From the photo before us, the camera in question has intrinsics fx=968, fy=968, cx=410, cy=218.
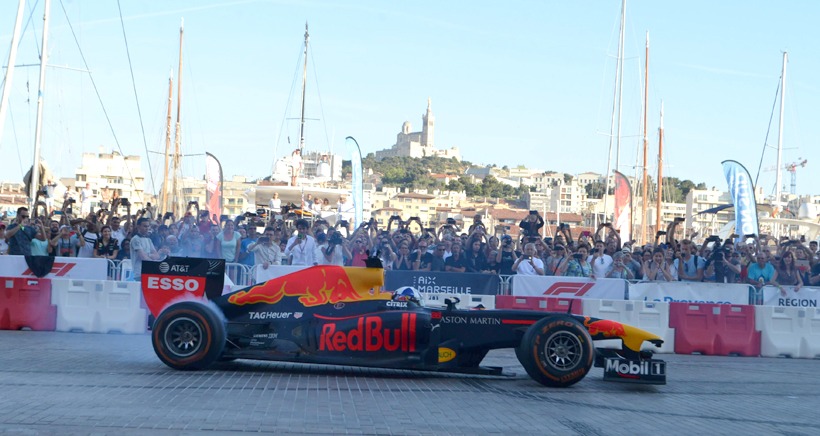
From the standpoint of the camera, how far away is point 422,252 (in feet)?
61.5

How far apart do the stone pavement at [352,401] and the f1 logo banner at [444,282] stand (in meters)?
4.52

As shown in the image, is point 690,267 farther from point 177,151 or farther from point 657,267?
point 177,151

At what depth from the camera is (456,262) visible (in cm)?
1834

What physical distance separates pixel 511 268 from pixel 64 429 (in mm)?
12003

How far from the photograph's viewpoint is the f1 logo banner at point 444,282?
17.5 metres

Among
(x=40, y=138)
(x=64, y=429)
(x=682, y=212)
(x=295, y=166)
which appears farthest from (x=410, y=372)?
(x=682, y=212)

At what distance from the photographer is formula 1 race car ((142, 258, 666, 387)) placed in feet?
35.1

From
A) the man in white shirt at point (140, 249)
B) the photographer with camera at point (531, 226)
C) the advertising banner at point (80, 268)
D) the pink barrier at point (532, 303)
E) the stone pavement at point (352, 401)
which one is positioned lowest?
the stone pavement at point (352, 401)

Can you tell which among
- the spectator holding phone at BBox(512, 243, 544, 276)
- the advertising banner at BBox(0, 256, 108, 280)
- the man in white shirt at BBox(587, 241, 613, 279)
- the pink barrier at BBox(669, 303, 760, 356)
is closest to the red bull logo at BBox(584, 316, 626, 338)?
the pink barrier at BBox(669, 303, 760, 356)

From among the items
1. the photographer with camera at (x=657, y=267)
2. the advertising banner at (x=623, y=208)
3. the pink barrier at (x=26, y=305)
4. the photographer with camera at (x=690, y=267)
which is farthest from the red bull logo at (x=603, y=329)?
the advertising banner at (x=623, y=208)

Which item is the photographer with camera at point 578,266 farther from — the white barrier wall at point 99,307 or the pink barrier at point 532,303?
the white barrier wall at point 99,307

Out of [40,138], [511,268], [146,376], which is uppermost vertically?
[40,138]

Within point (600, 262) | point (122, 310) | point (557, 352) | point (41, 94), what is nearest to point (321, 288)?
point (557, 352)

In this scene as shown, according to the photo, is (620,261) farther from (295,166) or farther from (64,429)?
(295,166)
